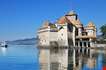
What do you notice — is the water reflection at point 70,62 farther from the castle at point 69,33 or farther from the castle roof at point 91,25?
the castle roof at point 91,25

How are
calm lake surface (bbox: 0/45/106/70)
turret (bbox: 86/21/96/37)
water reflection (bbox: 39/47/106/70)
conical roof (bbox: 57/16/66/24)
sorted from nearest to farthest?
1. water reflection (bbox: 39/47/106/70)
2. calm lake surface (bbox: 0/45/106/70)
3. conical roof (bbox: 57/16/66/24)
4. turret (bbox: 86/21/96/37)

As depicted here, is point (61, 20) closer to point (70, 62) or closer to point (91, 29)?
point (91, 29)

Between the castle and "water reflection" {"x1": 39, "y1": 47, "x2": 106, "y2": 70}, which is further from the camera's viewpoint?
the castle

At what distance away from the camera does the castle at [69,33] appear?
116m

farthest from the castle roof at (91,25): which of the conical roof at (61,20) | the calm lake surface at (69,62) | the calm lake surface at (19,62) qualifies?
the calm lake surface at (69,62)

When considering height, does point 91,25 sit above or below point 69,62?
above

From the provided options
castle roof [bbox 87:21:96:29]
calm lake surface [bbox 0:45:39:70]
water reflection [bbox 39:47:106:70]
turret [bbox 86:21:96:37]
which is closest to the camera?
water reflection [bbox 39:47:106:70]

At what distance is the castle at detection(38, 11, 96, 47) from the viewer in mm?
116188

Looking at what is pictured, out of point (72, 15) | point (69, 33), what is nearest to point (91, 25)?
point (72, 15)

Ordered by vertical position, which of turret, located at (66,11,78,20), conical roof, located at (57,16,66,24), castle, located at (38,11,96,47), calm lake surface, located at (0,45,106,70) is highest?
turret, located at (66,11,78,20)

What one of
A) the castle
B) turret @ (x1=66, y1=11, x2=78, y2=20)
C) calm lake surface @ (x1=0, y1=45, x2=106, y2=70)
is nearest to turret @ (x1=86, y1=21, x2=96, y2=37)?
the castle

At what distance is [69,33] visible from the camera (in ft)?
383

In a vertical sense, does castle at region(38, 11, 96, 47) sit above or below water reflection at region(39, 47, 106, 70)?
above

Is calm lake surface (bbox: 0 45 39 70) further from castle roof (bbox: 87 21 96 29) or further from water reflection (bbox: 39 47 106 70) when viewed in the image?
castle roof (bbox: 87 21 96 29)
